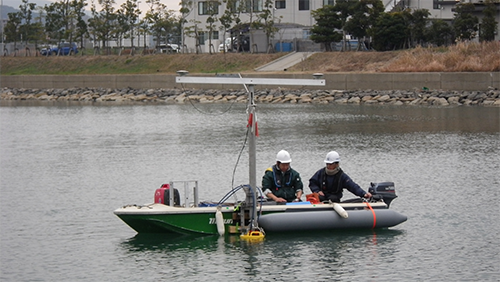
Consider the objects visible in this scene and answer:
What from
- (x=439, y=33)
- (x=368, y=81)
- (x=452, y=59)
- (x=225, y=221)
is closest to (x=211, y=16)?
(x=439, y=33)

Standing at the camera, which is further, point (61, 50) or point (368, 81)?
point (61, 50)

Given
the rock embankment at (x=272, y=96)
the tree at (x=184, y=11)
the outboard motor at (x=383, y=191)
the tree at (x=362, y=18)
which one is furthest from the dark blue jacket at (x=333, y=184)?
the tree at (x=184, y=11)

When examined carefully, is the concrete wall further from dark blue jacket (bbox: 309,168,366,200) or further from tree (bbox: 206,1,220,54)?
dark blue jacket (bbox: 309,168,366,200)

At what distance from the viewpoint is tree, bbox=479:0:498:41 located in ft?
178

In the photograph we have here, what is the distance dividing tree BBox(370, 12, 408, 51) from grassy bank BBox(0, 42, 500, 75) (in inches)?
65.7

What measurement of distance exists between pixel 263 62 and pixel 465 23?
15858 mm

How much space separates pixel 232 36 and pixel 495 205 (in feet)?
179

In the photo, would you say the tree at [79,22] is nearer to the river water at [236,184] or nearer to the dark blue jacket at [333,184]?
the river water at [236,184]

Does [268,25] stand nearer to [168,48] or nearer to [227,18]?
[227,18]

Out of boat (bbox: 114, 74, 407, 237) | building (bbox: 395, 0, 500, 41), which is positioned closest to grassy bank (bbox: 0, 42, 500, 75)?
building (bbox: 395, 0, 500, 41)

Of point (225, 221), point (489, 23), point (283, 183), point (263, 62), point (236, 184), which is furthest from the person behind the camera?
point (263, 62)

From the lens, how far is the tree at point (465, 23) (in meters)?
54.8

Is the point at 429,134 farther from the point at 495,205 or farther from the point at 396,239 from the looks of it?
the point at 396,239

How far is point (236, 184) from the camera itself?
70.7ft
